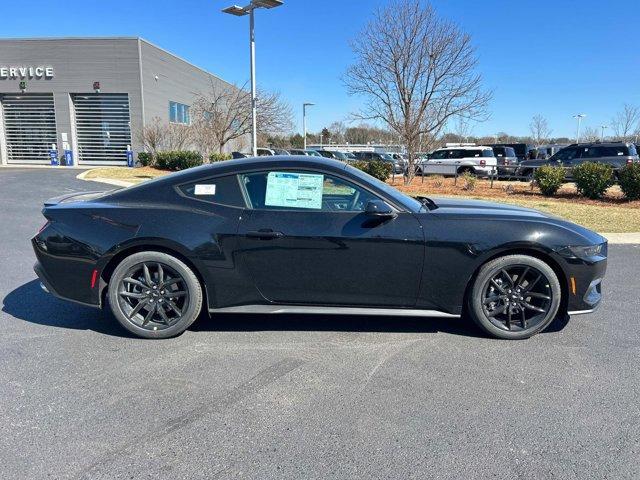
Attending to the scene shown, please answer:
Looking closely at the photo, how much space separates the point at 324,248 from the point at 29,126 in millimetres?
33614

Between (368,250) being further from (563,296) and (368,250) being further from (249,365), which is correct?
(563,296)

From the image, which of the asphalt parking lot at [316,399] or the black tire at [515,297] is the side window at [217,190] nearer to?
the asphalt parking lot at [316,399]

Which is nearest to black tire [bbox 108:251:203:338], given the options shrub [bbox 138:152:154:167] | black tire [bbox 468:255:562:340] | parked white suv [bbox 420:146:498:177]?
black tire [bbox 468:255:562:340]

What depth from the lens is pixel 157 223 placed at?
3705 mm

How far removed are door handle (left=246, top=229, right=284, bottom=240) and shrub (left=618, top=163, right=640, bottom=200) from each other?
1264cm

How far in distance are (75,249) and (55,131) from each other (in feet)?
102

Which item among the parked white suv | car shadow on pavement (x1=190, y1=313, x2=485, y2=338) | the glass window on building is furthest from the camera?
the glass window on building

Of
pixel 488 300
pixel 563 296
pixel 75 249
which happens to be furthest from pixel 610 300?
pixel 75 249

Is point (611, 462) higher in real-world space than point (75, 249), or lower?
lower

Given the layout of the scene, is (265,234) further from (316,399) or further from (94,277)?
(94,277)

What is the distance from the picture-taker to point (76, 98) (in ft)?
97.1

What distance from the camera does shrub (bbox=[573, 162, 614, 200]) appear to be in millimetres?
13227

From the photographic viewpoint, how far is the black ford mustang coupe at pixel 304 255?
366 centimetres

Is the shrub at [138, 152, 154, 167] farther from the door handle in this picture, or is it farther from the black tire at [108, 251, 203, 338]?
the door handle
